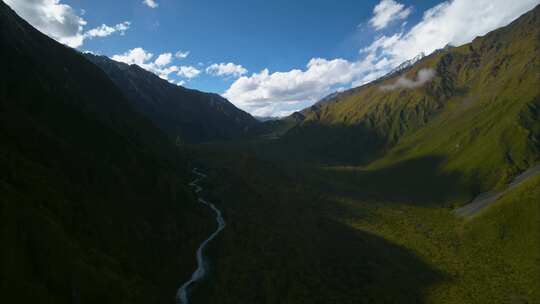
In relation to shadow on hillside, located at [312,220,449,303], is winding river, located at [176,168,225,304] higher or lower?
higher

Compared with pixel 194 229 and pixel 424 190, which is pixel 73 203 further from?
pixel 424 190

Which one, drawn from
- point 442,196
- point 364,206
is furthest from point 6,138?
point 442,196

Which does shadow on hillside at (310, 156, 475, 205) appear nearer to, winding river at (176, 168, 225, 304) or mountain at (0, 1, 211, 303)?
winding river at (176, 168, 225, 304)

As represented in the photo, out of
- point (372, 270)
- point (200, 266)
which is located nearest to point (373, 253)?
point (372, 270)

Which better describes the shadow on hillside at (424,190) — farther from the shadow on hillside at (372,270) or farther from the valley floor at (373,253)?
the shadow on hillside at (372,270)

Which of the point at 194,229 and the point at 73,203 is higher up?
the point at 73,203

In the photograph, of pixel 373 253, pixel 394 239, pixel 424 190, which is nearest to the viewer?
pixel 373 253

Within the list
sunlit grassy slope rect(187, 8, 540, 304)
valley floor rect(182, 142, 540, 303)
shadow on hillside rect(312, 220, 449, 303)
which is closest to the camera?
shadow on hillside rect(312, 220, 449, 303)

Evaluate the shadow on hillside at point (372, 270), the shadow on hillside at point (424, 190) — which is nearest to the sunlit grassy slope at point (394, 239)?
the shadow on hillside at point (372, 270)

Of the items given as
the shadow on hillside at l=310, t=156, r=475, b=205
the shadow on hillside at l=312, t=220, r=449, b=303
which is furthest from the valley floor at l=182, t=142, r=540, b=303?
the shadow on hillside at l=310, t=156, r=475, b=205
